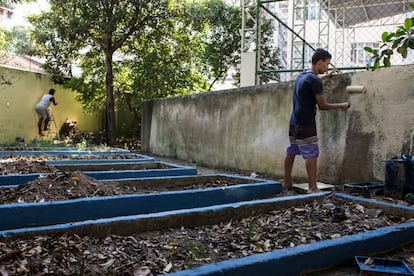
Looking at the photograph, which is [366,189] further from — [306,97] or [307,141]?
[306,97]

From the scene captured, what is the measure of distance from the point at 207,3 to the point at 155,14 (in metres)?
2.77

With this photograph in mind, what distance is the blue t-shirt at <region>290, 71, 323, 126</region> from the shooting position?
4.18 m

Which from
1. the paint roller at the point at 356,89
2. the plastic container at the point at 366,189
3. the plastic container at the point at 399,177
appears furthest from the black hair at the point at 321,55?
the plastic container at the point at 366,189

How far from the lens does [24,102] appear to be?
37.4 feet

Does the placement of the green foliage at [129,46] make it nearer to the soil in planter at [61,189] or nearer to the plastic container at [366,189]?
the soil in planter at [61,189]

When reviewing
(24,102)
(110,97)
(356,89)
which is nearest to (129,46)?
(110,97)

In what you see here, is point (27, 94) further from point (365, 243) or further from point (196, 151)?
point (365, 243)

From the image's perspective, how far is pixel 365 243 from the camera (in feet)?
7.93

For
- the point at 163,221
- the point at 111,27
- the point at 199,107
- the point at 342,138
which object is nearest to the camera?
the point at 163,221

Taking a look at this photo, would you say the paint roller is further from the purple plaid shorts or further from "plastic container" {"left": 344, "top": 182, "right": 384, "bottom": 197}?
"plastic container" {"left": 344, "top": 182, "right": 384, "bottom": 197}

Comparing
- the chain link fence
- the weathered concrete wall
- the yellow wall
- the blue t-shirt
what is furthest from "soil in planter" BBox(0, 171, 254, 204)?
the yellow wall

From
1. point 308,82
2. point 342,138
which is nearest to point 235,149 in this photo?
point 342,138

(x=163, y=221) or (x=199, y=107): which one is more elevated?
(x=199, y=107)

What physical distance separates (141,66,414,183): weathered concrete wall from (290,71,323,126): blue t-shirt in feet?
2.92
